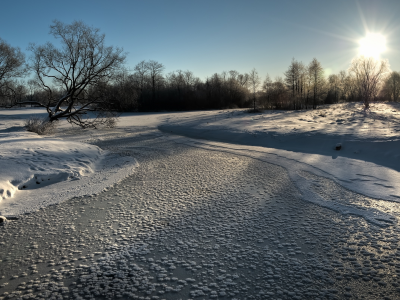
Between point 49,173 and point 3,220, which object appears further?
point 49,173

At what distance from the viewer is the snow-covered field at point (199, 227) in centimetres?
278

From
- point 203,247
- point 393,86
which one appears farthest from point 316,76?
point 203,247

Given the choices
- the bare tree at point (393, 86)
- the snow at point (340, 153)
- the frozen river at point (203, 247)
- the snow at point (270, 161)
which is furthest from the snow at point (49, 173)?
the bare tree at point (393, 86)

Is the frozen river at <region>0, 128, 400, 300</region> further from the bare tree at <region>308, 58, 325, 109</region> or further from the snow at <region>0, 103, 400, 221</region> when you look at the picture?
the bare tree at <region>308, 58, 325, 109</region>

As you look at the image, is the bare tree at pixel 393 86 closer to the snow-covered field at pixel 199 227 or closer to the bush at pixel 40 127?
the snow-covered field at pixel 199 227

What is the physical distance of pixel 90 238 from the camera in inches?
147

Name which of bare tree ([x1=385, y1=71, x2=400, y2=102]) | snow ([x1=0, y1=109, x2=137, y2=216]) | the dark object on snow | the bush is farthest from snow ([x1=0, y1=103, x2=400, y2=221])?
bare tree ([x1=385, y1=71, x2=400, y2=102])

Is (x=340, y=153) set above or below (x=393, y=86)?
below

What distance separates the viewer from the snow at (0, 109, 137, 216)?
5312 mm

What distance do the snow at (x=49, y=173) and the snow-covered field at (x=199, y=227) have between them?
0.04 m

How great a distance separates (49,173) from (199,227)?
4.77 m

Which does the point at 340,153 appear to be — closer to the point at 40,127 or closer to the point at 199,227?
the point at 199,227

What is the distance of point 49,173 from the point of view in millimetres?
6633

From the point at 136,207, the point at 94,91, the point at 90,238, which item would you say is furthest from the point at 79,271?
the point at 94,91
